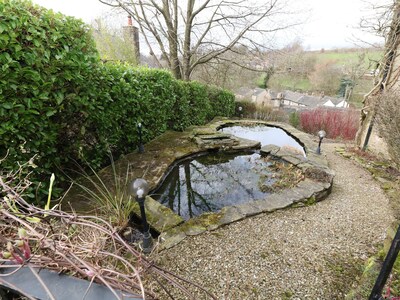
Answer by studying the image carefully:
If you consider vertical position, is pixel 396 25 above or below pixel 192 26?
below

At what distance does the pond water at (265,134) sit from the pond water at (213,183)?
1.70 meters

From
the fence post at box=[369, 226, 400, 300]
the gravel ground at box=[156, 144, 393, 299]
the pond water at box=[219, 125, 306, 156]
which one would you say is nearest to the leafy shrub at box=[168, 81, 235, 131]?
the pond water at box=[219, 125, 306, 156]

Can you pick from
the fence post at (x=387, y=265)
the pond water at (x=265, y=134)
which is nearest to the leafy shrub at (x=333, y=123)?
the pond water at (x=265, y=134)

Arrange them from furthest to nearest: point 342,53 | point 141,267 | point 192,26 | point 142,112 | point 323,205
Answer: point 342,53
point 192,26
point 142,112
point 323,205
point 141,267

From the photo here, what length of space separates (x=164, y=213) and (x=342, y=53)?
34859mm

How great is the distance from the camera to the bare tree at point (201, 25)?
24.8 ft

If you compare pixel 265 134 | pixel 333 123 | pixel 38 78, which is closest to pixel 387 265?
pixel 38 78

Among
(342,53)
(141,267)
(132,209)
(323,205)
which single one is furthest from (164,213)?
(342,53)

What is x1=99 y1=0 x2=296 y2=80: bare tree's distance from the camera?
24.8 ft

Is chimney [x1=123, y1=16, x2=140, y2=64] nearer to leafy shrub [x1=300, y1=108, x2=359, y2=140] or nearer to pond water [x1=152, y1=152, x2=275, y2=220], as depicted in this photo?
pond water [x1=152, y1=152, x2=275, y2=220]

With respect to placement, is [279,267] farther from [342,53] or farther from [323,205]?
[342,53]

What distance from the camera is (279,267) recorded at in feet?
6.19

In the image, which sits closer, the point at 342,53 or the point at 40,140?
the point at 40,140

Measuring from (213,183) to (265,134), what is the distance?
13.2ft
